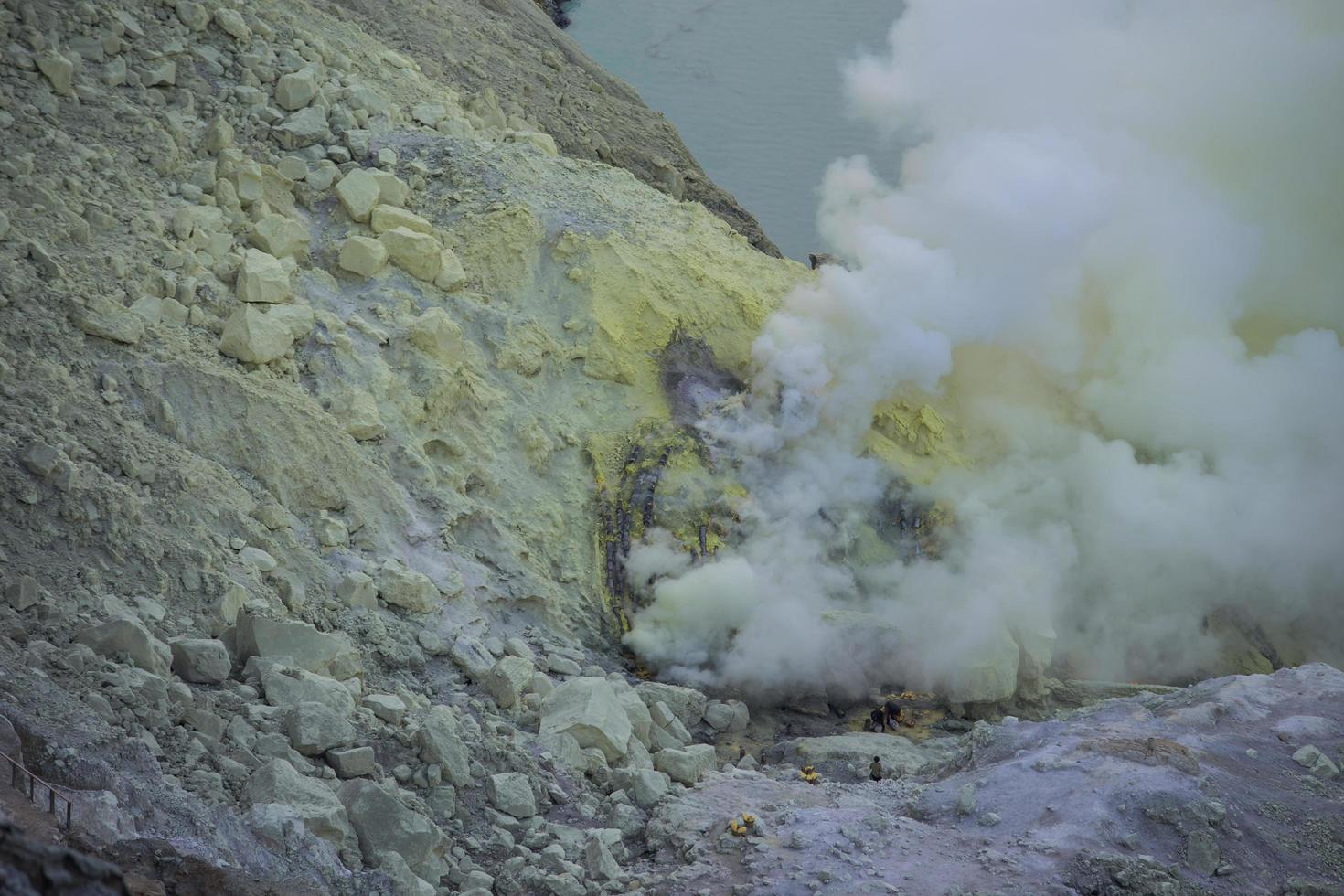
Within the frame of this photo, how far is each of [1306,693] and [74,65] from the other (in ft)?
39.2

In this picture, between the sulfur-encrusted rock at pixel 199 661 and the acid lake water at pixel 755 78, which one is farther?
the acid lake water at pixel 755 78

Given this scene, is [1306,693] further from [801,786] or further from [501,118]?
[501,118]

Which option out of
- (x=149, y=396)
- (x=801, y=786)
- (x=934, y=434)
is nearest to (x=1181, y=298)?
(x=934, y=434)

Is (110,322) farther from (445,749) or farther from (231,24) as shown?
(231,24)

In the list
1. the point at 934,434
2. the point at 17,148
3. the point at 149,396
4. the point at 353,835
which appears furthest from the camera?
the point at 934,434

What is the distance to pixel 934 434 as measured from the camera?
15.0m

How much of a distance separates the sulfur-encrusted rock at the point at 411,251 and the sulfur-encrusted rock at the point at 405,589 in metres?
3.68

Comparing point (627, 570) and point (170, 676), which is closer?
point (170, 676)

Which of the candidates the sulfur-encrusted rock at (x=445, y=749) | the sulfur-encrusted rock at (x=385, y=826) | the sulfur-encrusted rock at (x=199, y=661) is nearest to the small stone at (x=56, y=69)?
the sulfur-encrusted rock at (x=199, y=661)

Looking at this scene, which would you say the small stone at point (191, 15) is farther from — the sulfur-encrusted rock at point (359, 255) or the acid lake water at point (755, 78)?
the acid lake water at point (755, 78)

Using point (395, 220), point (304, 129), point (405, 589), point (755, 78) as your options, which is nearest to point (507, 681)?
point (405, 589)

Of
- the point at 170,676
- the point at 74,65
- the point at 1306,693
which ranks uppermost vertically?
the point at 74,65

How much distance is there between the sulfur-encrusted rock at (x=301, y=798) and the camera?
733 centimetres

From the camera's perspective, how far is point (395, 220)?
43.3 feet
